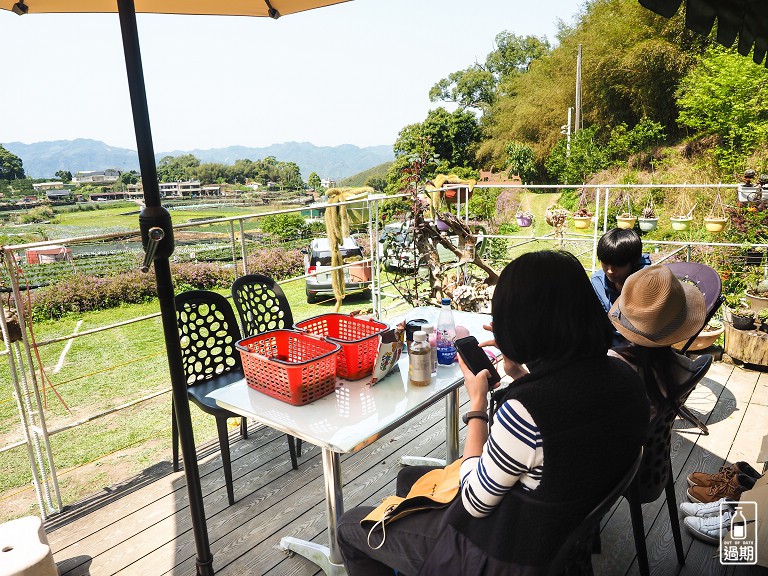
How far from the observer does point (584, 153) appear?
56.5 ft

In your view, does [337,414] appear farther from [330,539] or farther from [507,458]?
[507,458]

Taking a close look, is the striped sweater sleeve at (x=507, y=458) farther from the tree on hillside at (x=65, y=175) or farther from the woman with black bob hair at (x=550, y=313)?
the tree on hillside at (x=65, y=175)

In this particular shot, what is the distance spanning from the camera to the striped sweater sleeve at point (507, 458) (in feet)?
3.30

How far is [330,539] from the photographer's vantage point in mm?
1787

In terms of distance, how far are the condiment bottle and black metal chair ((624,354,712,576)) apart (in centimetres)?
69

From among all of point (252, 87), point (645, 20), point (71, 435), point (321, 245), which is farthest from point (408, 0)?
point (71, 435)

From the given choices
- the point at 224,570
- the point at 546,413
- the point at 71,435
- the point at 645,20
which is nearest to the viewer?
the point at 546,413

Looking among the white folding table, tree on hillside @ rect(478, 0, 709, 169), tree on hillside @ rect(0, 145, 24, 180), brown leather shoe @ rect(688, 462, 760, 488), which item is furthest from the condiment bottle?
tree on hillside @ rect(0, 145, 24, 180)

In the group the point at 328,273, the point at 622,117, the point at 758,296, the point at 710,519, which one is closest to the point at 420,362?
the point at 710,519

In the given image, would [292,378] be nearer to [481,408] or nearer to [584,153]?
[481,408]

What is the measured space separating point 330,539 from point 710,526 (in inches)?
55.2

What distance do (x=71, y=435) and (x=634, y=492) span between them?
15.5 ft

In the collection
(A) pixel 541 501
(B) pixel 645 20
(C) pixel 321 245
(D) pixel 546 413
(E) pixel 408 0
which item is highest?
(E) pixel 408 0

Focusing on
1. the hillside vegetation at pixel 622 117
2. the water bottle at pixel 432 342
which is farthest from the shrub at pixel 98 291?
the water bottle at pixel 432 342
